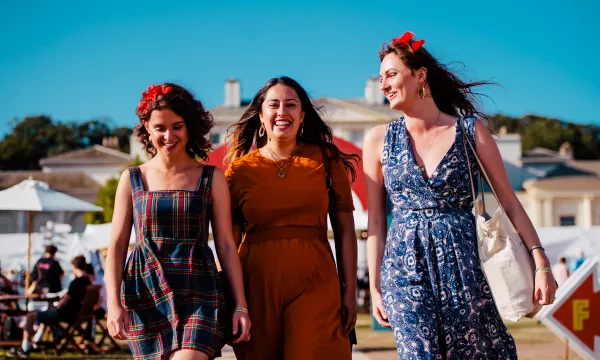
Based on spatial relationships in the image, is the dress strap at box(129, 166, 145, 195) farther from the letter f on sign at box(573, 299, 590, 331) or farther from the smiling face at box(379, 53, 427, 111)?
the letter f on sign at box(573, 299, 590, 331)

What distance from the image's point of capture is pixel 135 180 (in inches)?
153

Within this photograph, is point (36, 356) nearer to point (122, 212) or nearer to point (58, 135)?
point (122, 212)

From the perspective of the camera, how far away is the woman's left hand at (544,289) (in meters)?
3.45

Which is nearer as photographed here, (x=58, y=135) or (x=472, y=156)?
(x=472, y=156)

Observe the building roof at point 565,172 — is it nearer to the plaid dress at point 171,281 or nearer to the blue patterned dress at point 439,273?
the blue patterned dress at point 439,273

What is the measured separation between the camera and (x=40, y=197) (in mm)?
13383

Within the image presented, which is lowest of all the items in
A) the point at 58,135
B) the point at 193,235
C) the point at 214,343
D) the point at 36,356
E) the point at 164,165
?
the point at 36,356

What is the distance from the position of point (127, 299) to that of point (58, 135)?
105 meters

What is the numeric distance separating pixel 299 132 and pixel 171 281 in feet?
4.29

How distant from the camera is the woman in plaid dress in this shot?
12.0 ft

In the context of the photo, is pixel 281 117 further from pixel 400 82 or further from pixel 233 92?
pixel 233 92

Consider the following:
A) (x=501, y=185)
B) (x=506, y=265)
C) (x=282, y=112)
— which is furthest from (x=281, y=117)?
(x=506, y=265)

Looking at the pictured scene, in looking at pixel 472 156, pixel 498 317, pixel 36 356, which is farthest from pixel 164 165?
pixel 36 356

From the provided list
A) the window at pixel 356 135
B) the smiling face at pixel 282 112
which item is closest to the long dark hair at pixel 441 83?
the smiling face at pixel 282 112
